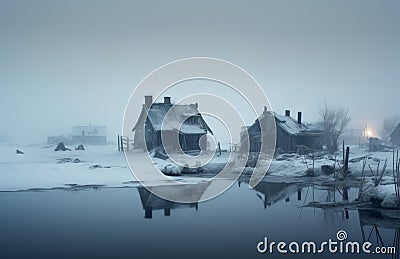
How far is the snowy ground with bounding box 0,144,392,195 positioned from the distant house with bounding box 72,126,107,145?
19 centimetres

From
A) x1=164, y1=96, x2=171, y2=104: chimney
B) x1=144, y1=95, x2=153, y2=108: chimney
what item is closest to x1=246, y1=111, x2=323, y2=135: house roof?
x1=164, y1=96, x2=171, y2=104: chimney

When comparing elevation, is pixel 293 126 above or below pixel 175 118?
below

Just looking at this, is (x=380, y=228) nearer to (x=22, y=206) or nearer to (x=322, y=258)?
(x=322, y=258)

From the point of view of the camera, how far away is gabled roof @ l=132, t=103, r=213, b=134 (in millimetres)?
11141

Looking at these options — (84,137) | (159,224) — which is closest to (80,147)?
(84,137)

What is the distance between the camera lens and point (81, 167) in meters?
10.3

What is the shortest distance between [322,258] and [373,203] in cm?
276

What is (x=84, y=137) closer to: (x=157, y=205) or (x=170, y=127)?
(x=170, y=127)

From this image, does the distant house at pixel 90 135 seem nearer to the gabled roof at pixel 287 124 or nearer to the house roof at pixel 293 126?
the gabled roof at pixel 287 124

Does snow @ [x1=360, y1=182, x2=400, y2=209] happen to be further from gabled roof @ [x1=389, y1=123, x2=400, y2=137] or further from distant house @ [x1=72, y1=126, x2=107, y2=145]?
distant house @ [x1=72, y1=126, x2=107, y2=145]

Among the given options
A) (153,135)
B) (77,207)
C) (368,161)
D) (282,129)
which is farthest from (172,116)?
(368,161)

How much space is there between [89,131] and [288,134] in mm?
6096

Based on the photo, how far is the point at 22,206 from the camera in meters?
8.00

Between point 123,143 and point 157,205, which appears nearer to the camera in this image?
point 157,205
